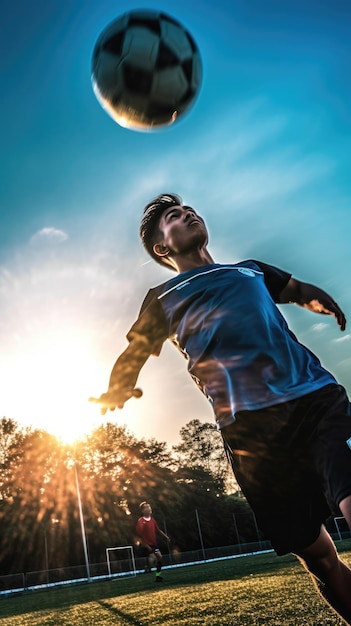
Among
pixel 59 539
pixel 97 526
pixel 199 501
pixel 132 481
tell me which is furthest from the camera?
pixel 132 481

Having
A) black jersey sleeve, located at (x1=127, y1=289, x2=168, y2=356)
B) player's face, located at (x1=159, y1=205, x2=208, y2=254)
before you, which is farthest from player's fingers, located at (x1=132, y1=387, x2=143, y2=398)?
player's face, located at (x1=159, y1=205, x2=208, y2=254)

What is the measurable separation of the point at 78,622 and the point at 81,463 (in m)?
48.5

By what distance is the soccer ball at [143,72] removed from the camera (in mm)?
3274

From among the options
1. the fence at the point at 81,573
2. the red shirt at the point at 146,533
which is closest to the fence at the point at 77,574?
the fence at the point at 81,573

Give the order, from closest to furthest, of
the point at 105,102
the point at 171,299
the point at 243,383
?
the point at 243,383 → the point at 171,299 → the point at 105,102

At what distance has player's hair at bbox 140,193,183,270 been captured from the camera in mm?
3084

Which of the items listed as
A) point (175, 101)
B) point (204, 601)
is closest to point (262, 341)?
point (175, 101)

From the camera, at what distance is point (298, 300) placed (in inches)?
116

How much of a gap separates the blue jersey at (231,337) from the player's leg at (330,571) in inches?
24.5

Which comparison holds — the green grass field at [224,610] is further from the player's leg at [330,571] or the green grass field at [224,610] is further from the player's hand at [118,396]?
the player's hand at [118,396]

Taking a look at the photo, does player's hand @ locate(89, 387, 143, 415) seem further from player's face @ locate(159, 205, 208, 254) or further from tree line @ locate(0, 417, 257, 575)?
tree line @ locate(0, 417, 257, 575)

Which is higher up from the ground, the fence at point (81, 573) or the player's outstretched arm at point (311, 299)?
the player's outstretched arm at point (311, 299)

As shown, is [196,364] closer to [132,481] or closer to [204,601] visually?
[204,601]

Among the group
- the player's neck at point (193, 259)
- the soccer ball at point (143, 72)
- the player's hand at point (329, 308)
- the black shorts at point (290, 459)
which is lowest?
the black shorts at point (290, 459)
